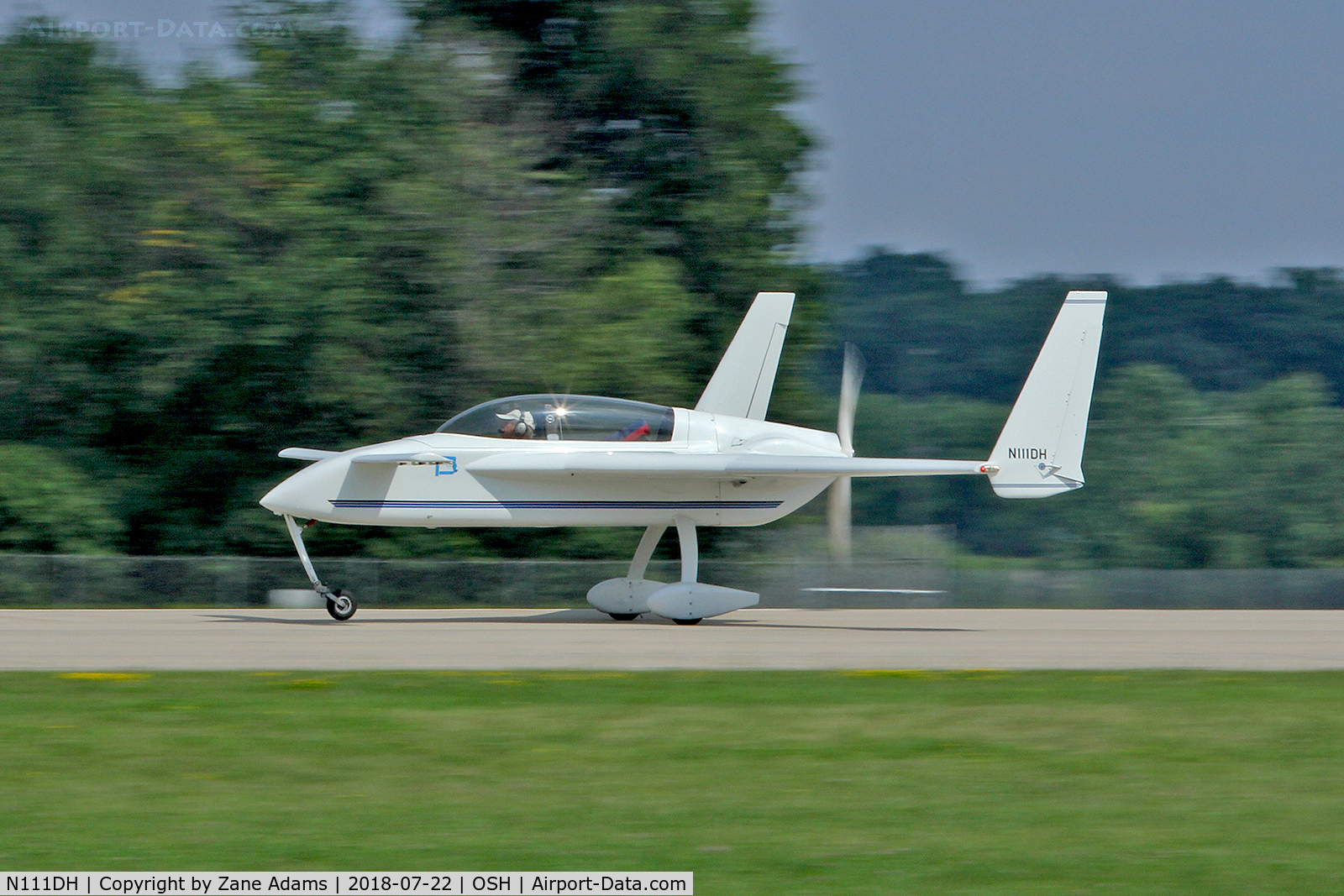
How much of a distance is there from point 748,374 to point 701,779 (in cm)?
1268

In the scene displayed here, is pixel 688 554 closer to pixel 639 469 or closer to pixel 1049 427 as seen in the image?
pixel 639 469

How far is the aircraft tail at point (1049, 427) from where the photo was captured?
15.6 m

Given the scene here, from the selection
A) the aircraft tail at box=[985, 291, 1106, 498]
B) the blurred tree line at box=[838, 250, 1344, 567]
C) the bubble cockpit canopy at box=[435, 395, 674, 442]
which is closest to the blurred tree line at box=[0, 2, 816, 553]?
the bubble cockpit canopy at box=[435, 395, 674, 442]

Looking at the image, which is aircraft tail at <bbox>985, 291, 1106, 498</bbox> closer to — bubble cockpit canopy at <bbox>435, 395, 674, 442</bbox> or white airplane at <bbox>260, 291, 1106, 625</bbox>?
white airplane at <bbox>260, 291, 1106, 625</bbox>

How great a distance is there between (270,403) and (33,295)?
14.5ft

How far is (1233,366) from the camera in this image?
8481 centimetres

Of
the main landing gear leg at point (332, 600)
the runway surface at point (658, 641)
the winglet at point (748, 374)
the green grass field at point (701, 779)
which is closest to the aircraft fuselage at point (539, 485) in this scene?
the main landing gear leg at point (332, 600)

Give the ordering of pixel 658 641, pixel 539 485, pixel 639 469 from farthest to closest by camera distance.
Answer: pixel 539 485
pixel 639 469
pixel 658 641

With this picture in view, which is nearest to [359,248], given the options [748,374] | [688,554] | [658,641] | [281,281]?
[281,281]

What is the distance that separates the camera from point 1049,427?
1572 cm

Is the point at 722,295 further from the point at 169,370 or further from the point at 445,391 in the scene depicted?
the point at 169,370

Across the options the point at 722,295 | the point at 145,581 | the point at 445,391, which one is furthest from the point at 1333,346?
the point at 145,581
